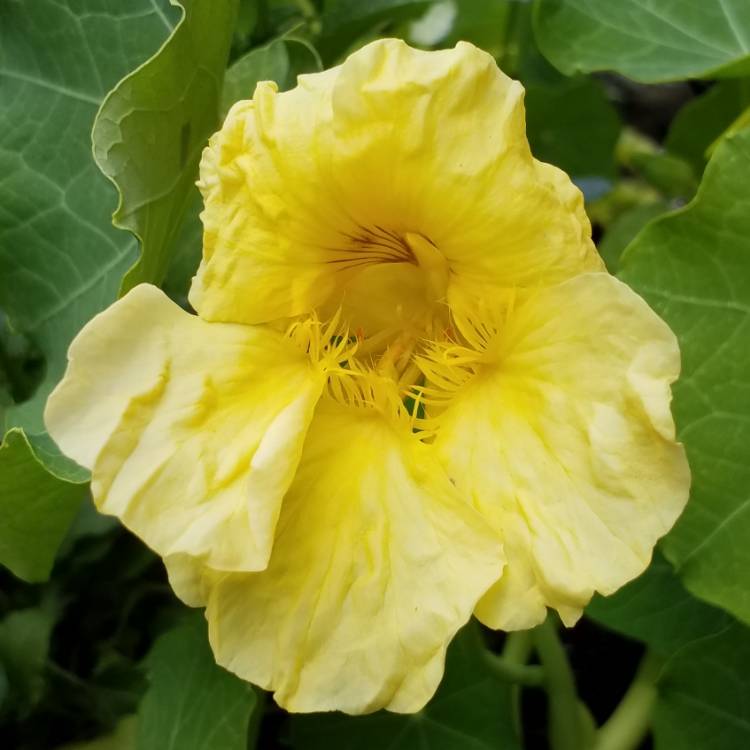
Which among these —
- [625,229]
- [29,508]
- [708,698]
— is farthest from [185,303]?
[625,229]

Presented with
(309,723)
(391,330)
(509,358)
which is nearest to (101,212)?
(391,330)

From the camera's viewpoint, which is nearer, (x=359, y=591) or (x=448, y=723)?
(x=359, y=591)

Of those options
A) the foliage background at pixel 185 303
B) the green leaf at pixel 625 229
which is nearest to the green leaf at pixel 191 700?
the foliage background at pixel 185 303

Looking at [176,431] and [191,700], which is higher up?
[176,431]

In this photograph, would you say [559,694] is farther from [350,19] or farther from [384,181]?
[350,19]

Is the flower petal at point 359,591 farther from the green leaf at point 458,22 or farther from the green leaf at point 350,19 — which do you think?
the green leaf at point 458,22

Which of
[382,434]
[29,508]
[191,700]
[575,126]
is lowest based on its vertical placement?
[191,700]

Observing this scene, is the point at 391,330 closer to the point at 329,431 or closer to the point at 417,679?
the point at 329,431
